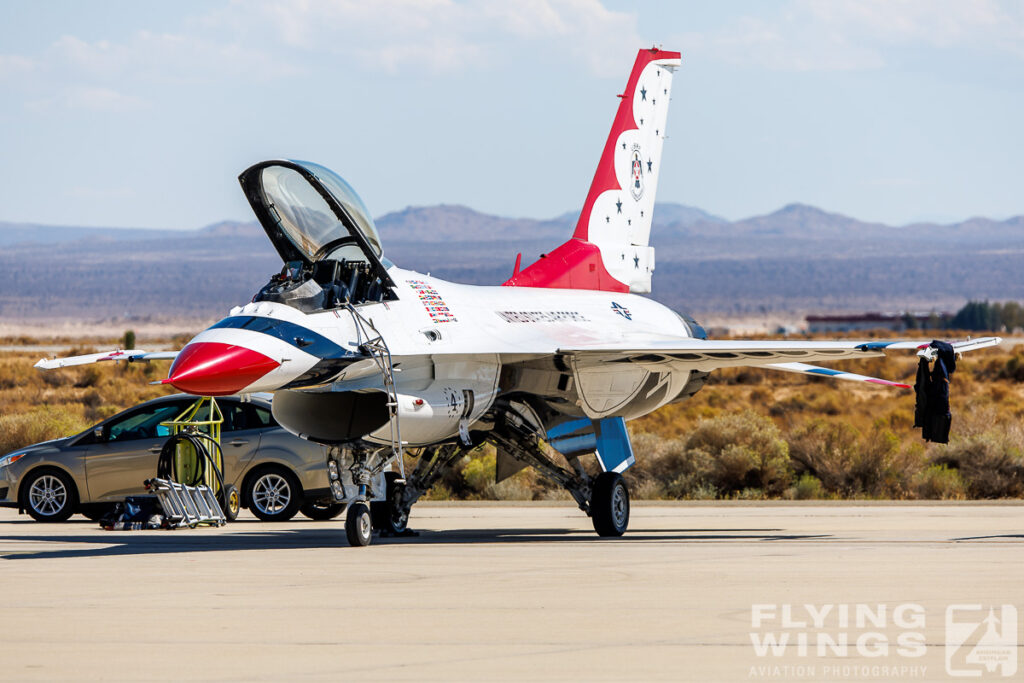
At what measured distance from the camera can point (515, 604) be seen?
10.9 metres

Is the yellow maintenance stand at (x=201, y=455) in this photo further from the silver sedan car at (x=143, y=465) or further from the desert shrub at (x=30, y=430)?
the desert shrub at (x=30, y=430)

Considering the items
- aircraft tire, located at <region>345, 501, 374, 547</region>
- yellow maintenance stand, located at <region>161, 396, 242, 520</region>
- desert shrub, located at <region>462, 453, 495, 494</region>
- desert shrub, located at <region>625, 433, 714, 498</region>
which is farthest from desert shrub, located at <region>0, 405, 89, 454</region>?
aircraft tire, located at <region>345, 501, 374, 547</region>

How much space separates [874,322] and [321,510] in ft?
449

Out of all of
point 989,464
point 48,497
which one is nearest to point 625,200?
point 989,464

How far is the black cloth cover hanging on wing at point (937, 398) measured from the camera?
16.4 m

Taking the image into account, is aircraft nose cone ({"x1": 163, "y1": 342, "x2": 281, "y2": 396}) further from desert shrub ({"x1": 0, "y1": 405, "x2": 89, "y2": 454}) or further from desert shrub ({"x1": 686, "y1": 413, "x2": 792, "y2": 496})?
desert shrub ({"x1": 0, "y1": 405, "x2": 89, "y2": 454})

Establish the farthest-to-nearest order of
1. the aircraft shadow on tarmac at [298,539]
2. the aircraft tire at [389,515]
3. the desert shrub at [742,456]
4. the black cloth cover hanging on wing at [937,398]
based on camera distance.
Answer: the desert shrub at [742,456] < the aircraft tire at [389,515] < the black cloth cover hanging on wing at [937,398] < the aircraft shadow on tarmac at [298,539]

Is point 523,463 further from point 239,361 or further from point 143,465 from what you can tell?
point 239,361

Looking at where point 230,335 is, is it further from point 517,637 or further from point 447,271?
point 447,271

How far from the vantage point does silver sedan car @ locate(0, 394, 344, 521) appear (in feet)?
64.2

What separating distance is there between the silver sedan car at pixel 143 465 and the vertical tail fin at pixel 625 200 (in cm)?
397

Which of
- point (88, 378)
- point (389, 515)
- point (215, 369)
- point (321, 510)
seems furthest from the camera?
→ point (88, 378)

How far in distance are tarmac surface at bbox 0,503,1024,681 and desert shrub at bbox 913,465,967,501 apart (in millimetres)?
5945

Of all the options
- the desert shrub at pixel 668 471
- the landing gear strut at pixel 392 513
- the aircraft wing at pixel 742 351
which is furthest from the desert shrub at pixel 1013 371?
the landing gear strut at pixel 392 513
